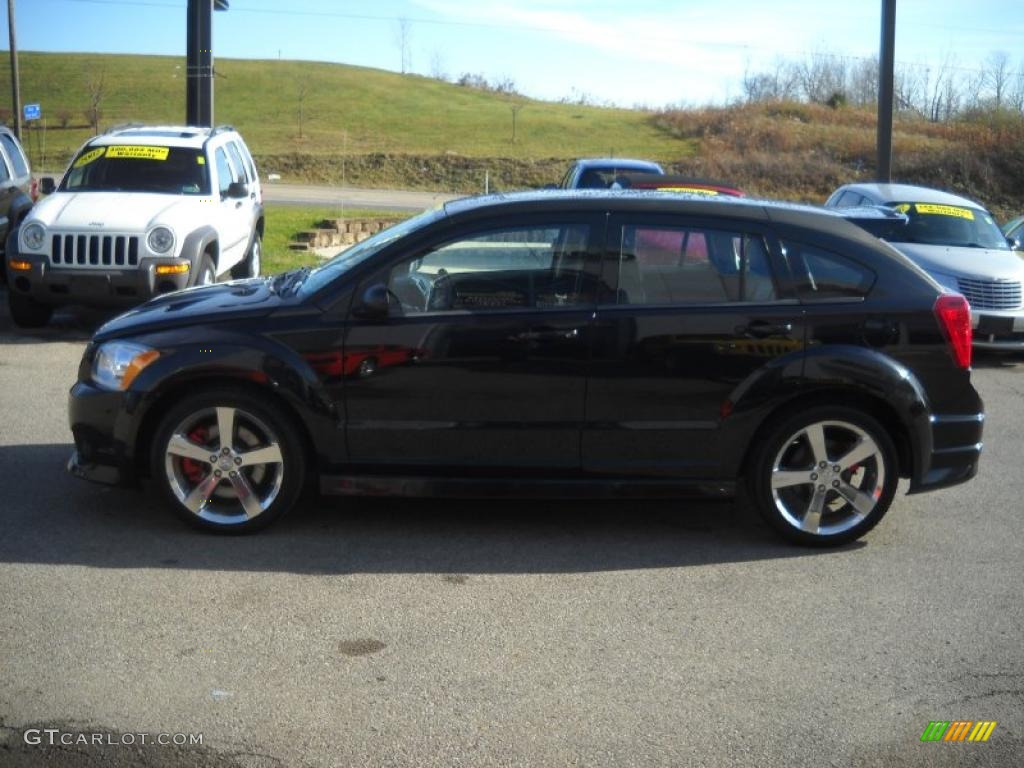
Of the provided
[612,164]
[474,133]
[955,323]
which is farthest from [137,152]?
[474,133]

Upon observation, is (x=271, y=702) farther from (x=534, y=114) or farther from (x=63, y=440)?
(x=534, y=114)

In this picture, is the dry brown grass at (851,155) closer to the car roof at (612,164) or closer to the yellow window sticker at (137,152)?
the car roof at (612,164)

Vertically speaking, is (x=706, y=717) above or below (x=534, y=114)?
below

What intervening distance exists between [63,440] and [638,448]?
3.99 metres

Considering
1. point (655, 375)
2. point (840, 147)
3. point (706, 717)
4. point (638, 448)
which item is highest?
point (840, 147)

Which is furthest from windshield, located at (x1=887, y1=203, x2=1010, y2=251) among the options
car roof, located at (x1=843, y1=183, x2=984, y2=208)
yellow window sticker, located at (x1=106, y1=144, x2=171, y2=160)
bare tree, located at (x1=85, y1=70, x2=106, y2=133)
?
bare tree, located at (x1=85, y1=70, x2=106, y2=133)

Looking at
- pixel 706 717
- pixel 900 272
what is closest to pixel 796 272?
pixel 900 272

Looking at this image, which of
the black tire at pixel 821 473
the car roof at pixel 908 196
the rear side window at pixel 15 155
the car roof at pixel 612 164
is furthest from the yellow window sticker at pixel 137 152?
the black tire at pixel 821 473

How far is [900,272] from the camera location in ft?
20.5

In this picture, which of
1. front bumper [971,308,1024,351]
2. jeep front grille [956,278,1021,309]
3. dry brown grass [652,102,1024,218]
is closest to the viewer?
front bumper [971,308,1024,351]

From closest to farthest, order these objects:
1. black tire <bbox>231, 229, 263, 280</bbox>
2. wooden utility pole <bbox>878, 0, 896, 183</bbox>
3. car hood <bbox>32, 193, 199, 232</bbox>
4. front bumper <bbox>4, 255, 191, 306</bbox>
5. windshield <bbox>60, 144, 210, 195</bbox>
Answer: front bumper <bbox>4, 255, 191, 306</bbox>
car hood <bbox>32, 193, 199, 232</bbox>
windshield <bbox>60, 144, 210, 195</bbox>
black tire <bbox>231, 229, 263, 280</bbox>
wooden utility pole <bbox>878, 0, 896, 183</bbox>

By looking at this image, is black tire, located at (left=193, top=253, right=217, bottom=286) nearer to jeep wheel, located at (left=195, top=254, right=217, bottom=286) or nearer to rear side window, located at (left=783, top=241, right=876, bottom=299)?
jeep wheel, located at (left=195, top=254, right=217, bottom=286)

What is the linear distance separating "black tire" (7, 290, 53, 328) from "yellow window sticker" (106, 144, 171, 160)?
1875 millimetres

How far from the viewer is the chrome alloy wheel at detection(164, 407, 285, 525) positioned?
6062mm
